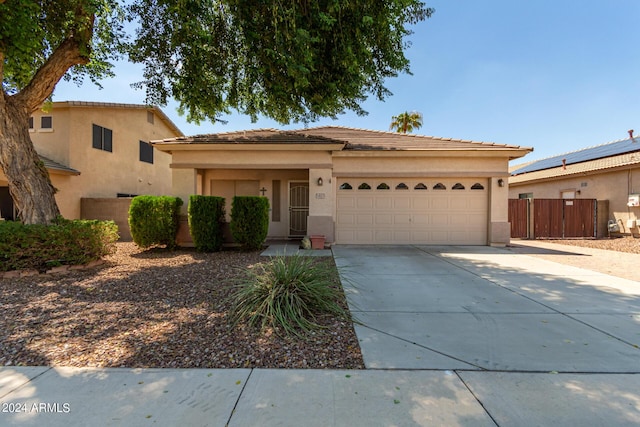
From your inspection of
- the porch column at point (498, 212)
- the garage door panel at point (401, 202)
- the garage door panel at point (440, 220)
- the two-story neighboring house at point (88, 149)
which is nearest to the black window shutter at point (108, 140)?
the two-story neighboring house at point (88, 149)

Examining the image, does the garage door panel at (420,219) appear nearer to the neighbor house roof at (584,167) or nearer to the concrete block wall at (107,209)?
the neighbor house roof at (584,167)

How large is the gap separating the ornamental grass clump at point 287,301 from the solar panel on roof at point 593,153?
19.3 metres

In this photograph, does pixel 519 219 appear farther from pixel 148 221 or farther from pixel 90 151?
pixel 90 151

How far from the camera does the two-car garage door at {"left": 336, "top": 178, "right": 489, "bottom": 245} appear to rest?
35.3ft

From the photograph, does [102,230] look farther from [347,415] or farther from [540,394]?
[540,394]

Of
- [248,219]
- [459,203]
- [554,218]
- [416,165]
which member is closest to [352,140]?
[416,165]

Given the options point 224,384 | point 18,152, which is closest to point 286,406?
point 224,384

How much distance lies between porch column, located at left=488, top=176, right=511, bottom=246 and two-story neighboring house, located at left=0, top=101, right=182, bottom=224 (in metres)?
16.4

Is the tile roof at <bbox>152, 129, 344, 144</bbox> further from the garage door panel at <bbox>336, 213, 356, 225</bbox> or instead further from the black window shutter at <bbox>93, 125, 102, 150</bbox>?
the black window shutter at <bbox>93, 125, 102, 150</bbox>

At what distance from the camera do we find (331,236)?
10391 millimetres

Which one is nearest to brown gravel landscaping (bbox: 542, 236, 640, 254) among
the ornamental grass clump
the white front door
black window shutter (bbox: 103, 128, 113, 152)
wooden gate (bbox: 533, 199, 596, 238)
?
wooden gate (bbox: 533, 199, 596, 238)

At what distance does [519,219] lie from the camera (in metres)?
13.8

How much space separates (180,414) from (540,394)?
301 cm

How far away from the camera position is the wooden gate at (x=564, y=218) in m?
13.8
